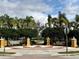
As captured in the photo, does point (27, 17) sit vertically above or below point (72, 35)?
above

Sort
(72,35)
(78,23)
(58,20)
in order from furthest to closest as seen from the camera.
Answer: (58,20)
(78,23)
(72,35)

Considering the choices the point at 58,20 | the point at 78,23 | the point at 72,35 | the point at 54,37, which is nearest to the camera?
the point at 72,35

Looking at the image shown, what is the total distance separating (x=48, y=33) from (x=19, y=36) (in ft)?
31.6

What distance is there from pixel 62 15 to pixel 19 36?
40.1 meters

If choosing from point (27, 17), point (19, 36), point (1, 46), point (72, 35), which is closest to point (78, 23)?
point (27, 17)

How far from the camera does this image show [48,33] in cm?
5594

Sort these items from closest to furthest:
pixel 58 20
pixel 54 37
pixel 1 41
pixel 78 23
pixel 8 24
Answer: pixel 1 41 → pixel 54 37 → pixel 78 23 → pixel 58 20 → pixel 8 24

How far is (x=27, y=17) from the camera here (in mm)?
121562

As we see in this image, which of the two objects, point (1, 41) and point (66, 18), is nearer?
point (1, 41)

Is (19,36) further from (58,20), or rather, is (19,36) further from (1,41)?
(58,20)

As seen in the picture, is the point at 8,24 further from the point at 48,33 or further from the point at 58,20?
the point at 48,33

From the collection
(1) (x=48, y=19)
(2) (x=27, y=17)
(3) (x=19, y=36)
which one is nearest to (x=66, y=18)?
(1) (x=48, y=19)

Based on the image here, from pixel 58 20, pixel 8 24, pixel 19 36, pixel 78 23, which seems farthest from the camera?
pixel 8 24

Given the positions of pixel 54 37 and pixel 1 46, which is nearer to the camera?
pixel 1 46
